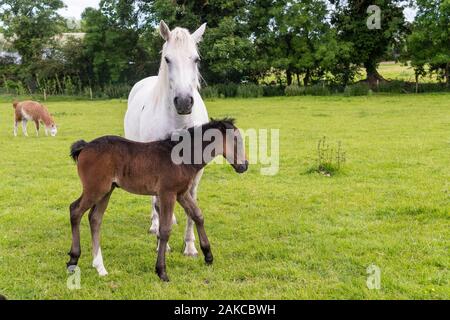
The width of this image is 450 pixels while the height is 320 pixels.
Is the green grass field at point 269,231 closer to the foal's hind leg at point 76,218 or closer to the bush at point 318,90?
the foal's hind leg at point 76,218

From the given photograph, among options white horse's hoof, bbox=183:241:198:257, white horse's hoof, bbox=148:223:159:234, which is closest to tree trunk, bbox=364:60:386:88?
white horse's hoof, bbox=148:223:159:234

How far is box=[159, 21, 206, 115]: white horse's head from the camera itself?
4719 mm

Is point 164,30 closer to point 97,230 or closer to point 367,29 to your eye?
point 97,230

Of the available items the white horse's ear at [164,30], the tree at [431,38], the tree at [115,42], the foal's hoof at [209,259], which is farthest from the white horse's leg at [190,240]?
the tree at [115,42]

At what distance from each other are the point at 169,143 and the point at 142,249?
4.77 feet

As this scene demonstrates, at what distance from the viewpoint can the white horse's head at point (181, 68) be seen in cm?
472

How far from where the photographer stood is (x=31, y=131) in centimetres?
1697

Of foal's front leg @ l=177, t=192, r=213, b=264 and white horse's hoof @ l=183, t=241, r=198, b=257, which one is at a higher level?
foal's front leg @ l=177, t=192, r=213, b=264

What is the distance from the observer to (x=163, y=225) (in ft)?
15.5

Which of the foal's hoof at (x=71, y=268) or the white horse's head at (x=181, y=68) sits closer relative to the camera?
the white horse's head at (x=181, y=68)

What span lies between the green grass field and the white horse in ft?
2.61

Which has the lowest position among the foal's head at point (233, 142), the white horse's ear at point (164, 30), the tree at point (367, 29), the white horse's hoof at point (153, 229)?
the white horse's hoof at point (153, 229)

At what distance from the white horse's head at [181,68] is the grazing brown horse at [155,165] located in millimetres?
310

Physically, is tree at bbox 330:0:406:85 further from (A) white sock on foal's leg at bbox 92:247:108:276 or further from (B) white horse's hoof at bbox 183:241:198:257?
(A) white sock on foal's leg at bbox 92:247:108:276
